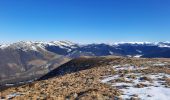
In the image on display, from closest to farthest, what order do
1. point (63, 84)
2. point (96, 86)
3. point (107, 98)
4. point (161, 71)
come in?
point (107, 98), point (96, 86), point (63, 84), point (161, 71)

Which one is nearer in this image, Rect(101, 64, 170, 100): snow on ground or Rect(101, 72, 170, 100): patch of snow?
Rect(101, 72, 170, 100): patch of snow

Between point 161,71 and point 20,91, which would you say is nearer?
point 20,91

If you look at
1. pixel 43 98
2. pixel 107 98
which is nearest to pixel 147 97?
pixel 107 98

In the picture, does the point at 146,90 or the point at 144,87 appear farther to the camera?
the point at 144,87

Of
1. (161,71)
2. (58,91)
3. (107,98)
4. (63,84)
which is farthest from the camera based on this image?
(161,71)

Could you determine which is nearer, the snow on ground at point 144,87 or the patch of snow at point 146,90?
the patch of snow at point 146,90

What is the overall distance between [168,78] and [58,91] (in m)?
13.3

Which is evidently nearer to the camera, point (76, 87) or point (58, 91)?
point (58, 91)

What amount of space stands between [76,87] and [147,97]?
8.14m

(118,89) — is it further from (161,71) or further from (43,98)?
(161,71)

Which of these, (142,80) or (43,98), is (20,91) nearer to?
(43,98)

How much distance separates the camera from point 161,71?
39.2 metres

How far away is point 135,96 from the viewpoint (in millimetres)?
24906

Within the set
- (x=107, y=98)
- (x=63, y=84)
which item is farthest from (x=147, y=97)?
(x=63, y=84)
